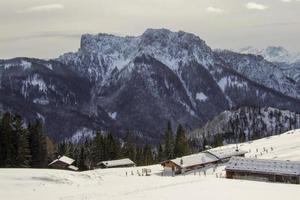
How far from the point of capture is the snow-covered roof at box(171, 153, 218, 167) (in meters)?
111

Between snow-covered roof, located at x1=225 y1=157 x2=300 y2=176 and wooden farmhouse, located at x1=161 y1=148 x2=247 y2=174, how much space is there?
19480 millimetres

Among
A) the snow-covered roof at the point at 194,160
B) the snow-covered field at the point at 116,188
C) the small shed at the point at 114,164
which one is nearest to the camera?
the snow-covered field at the point at 116,188

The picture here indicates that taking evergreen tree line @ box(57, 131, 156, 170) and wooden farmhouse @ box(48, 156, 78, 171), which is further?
evergreen tree line @ box(57, 131, 156, 170)

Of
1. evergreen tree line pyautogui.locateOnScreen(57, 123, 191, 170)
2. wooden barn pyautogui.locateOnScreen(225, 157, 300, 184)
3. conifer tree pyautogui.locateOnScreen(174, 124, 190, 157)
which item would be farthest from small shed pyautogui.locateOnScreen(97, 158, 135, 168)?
wooden barn pyautogui.locateOnScreen(225, 157, 300, 184)

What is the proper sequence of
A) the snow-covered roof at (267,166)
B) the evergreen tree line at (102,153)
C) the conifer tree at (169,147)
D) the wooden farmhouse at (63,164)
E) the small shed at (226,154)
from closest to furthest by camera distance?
the snow-covered roof at (267,166), the small shed at (226,154), the wooden farmhouse at (63,164), the evergreen tree line at (102,153), the conifer tree at (169,147)

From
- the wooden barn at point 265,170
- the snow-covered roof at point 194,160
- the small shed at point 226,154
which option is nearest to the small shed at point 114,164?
the snow-covered roof at point 194,160

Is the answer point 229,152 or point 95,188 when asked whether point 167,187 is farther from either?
point 229,152

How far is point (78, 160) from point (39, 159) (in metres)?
24.5

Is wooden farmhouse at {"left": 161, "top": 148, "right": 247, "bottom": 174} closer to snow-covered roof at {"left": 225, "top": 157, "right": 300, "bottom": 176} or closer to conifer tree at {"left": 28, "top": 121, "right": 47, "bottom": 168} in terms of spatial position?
snow-covered roof at {"left": 225, "top": 157, "right": 300, "bottom": 176}

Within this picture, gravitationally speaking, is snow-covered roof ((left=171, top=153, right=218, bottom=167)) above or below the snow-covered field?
below

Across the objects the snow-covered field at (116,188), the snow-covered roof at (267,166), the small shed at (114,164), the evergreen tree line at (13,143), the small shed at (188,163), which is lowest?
the small shed at (114,164)

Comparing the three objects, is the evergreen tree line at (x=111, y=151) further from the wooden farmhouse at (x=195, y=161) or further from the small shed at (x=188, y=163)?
the small shed at (x=188, y=163)

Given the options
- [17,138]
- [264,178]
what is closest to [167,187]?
[264,178]

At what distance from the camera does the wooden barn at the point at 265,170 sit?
86.4 metres
